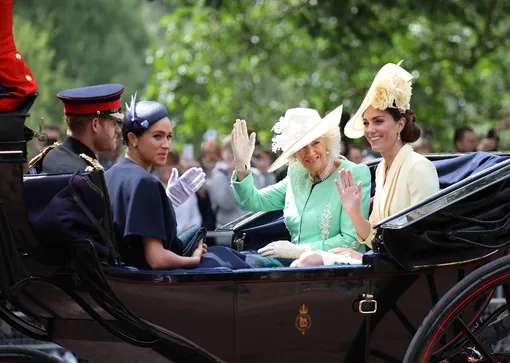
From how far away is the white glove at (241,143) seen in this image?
14.6 feet

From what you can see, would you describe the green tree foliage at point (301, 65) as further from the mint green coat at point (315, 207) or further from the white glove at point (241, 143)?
the white glove at point (241, 143)

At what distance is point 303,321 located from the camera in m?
3.78

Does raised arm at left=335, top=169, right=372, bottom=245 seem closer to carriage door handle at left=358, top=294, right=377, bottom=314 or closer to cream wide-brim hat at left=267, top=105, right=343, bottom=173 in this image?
cream wide-brim hat at left=267, top=105, right=343, bottom=173

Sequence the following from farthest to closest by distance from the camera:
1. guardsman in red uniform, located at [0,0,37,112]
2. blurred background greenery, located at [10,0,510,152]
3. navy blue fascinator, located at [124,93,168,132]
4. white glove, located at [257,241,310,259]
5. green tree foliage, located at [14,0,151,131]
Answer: green tree foliage, located at [14,0,151,131] → blurred background greenery, located at [10,0,510,152] → white glove, located at [257,241,310,259] → navy blue fascinator, located at [124,93,168,132] → guardsman in red uniform, located at [0,0,37,112]

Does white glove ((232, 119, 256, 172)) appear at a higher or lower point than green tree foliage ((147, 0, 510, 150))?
lower

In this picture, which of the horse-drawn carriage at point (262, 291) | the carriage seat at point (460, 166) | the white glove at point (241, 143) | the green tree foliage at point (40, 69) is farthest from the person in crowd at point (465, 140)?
the green tree foliage at point (40, 69)

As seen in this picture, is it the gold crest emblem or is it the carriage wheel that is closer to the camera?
the carriage wheel

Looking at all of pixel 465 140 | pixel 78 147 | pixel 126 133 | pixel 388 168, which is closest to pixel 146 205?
pixel 126 133

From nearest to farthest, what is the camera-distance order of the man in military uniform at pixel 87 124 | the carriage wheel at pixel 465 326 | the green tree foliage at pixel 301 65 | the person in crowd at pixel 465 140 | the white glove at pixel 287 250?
1. the carriage wheel at pixel 465 326
2. the man in military uniform at pixel 87 124
3. the white glove at pixel 287 250
4. the person in crowd at pixel 465 140
5. the green tree foliage at pixel 301 65

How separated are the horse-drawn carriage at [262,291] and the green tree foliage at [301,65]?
7.73 metres

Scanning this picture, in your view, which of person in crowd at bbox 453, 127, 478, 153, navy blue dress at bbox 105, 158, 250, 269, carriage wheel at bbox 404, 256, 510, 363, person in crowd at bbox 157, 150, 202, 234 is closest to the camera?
carriage wheel at bbox 404, 256, 510, 363

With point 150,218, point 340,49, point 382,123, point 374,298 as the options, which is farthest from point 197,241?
point 340,49

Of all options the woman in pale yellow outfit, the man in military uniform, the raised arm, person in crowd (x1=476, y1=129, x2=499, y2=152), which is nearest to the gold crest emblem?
the woman in pale yellow outfit

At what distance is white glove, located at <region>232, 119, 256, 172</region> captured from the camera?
4438mm
